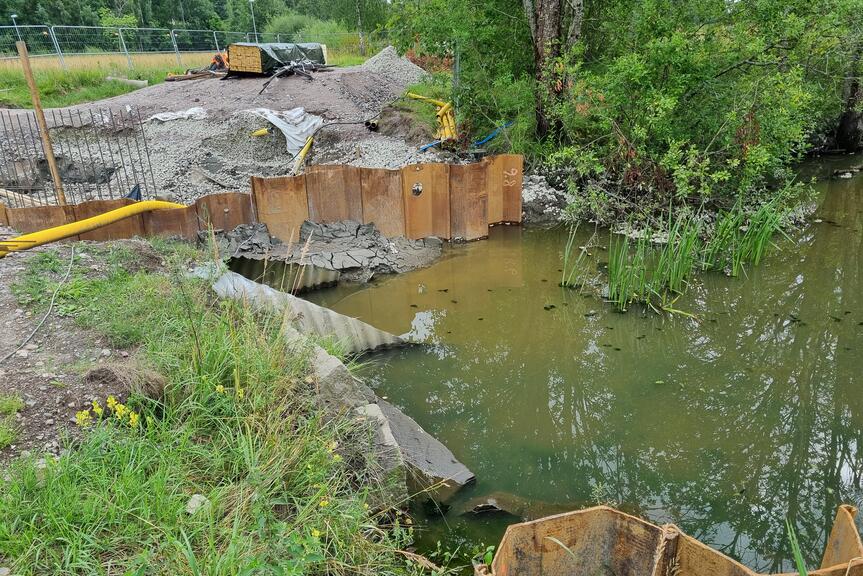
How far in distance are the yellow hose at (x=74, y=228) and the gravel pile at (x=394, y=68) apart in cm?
1280

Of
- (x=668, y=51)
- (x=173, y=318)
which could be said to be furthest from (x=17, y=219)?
(x=668, y=51)

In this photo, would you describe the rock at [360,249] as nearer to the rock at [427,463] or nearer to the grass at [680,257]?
the grass at [680,257]

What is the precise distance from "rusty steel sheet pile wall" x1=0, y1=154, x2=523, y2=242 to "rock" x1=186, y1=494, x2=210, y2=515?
13.2 ft

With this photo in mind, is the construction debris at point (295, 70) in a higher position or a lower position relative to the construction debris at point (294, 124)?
higher

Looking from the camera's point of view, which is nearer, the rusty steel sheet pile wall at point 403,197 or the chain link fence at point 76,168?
the rusty steel sheet pile wall at point 403,197

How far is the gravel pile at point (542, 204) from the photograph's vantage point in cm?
858

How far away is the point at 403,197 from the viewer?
7.43 meters

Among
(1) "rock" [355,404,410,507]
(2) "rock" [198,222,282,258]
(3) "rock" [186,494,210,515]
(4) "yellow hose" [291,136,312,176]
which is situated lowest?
(1) "rock" [355,404,410,507]

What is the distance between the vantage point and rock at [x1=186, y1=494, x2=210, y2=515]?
2.57 m

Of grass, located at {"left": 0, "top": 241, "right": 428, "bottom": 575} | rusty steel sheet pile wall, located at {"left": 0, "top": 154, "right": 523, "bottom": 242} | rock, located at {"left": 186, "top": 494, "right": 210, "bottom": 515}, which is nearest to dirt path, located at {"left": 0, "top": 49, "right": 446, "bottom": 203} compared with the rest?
rusty steel sheet pile wall, located at {"left": 0, "top": 154, "right": 523, "bottom": 242}

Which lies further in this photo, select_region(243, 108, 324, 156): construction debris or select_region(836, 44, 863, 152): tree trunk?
select_region(836, 44, 863, 152): tree trunk

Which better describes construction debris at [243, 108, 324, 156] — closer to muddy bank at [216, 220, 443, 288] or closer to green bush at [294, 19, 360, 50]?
muddy bank at [216, 220, 443, 288]

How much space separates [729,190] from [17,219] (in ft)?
27.7

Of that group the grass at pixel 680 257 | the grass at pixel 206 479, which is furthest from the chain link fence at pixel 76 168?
the grass at pixel 680 257
